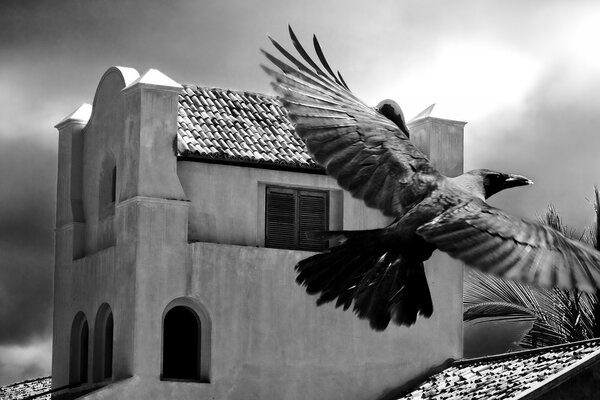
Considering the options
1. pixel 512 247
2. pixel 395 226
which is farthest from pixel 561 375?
pixel 512 247

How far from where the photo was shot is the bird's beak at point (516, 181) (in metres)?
12.0

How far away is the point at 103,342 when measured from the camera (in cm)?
2881

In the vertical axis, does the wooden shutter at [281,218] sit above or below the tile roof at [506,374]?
above

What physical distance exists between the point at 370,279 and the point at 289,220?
59.9 ft

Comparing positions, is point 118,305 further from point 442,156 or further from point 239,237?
point 442,156

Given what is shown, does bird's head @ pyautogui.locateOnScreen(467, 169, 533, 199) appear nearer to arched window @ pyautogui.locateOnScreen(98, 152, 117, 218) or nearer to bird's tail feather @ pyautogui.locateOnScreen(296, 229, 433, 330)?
bird's tail feather @ pyautogui.locateOnScreen(296, 229, 433, 330)

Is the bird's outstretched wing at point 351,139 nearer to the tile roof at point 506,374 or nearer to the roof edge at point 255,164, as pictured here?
the tile roof at point 506,374

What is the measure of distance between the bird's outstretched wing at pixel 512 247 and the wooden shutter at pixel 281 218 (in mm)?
17880

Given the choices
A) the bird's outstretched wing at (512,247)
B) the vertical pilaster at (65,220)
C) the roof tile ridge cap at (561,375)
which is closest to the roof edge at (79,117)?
the vertical pilaster at (65,220)

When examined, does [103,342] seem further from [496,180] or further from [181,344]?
[496,180]

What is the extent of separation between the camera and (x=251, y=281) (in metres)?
27.9

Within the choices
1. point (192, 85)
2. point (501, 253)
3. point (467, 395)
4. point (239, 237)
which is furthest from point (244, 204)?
point (501, 253)

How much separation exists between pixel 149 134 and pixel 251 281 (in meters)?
3.21

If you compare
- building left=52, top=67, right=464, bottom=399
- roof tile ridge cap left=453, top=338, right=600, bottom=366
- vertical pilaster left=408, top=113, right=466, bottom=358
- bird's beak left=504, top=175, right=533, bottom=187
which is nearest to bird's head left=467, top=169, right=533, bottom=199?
bird's beak left=504, top=175, right=533, bottom=187
